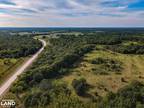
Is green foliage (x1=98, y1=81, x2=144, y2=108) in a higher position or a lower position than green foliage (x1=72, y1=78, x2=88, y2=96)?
higher

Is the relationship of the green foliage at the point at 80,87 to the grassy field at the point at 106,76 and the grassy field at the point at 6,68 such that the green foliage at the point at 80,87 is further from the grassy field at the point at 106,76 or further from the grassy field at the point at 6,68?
the grassy field at the point at 6,68

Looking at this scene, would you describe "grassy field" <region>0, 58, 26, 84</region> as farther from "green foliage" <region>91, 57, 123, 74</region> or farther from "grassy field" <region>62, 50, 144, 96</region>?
"green foliage" <region>91, 57, 123, 74</region>

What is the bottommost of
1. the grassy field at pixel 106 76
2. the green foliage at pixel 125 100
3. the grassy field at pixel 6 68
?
the grassy field at pixel 106 76

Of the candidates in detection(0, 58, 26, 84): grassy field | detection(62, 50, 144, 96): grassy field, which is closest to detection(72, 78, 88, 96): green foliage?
detection(62, 50, 144, 96): grassy field

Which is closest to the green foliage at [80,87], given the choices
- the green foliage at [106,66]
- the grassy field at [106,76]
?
the grassy field at [106,76]

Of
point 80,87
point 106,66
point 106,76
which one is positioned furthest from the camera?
point 106,66

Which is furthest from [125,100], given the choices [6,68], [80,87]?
[6,68]

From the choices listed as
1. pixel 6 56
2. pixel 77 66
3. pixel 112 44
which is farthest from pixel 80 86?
pixel 112 44

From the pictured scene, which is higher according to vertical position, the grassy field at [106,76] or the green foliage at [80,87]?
the green foliage at [80,87]

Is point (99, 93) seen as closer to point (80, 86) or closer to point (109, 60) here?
point (80, 86)

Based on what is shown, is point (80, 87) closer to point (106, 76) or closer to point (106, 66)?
point (106, 76)

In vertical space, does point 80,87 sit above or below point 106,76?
above
